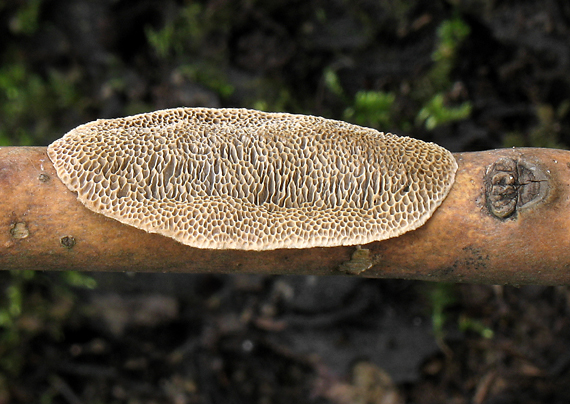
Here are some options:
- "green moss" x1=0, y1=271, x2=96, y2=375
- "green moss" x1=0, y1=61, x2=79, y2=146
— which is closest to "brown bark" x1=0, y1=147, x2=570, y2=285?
"green moss" x1=0, y1=271, x2=96, y2=375

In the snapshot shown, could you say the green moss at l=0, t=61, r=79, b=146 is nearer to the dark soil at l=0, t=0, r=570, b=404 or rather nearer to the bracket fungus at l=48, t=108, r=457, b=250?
the dark soil at l=0, t=0, r=570, b=404

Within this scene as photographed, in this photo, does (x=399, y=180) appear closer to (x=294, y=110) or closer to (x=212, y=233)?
(x=212, y=233)

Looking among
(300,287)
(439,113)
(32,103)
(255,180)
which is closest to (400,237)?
(255,180)

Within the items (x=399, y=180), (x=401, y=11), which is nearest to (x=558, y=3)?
(x=401, y=11)

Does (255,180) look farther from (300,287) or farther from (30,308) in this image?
(30,308)

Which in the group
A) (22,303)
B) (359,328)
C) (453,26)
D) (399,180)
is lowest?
(22,303)

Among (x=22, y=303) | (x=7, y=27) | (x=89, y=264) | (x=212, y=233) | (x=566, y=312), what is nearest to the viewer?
(x=212, y=233)
